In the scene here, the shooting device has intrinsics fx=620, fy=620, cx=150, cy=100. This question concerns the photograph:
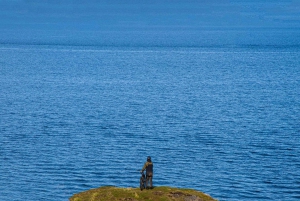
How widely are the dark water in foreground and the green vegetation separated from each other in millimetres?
21342

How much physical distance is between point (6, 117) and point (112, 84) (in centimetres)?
5937

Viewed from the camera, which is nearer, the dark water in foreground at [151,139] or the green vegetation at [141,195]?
the green vegetation at [141,195]

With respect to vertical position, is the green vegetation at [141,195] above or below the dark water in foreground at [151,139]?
above

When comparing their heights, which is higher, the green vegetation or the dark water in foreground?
the green vegetation

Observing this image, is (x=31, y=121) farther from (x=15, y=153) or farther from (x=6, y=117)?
(x=15, y=153)

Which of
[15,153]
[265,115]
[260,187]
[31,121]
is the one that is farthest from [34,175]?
[265,115]

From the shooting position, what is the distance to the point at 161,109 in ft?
377

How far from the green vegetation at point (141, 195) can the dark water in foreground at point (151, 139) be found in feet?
70.0

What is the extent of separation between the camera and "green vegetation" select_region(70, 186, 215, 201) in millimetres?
39281

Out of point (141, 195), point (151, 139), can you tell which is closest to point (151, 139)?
point (151, 139)

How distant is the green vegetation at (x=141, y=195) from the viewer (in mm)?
39281

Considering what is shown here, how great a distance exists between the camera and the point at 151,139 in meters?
86.0

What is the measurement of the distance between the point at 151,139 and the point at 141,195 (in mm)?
46355

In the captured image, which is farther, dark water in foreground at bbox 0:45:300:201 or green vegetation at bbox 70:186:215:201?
dark water in foreground at bbox 0:45:300:201
